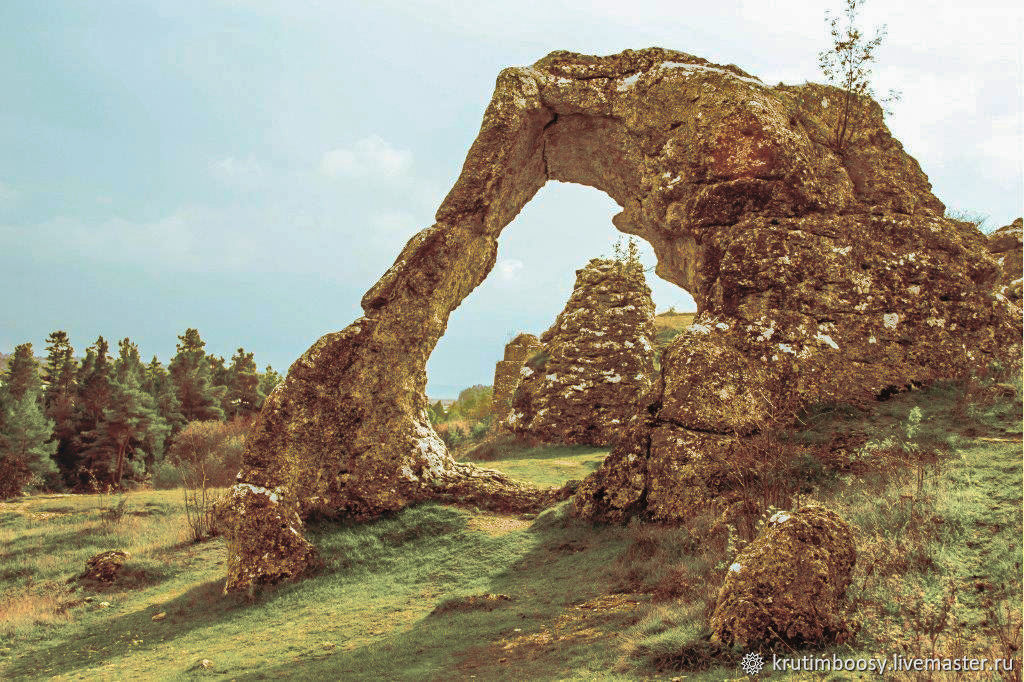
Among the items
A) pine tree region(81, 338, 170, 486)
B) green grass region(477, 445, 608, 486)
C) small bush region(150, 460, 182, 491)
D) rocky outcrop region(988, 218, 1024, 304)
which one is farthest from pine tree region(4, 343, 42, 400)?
rocky outcrop region(988, 218, 1024, 304)

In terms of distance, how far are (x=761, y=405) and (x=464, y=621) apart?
4713 millimetres

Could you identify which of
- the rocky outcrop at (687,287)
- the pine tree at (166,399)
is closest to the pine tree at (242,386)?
the pine tree at (166,399)

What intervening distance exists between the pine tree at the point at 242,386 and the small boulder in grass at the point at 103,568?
111 ft

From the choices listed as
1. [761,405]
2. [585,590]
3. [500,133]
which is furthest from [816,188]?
[585,590]

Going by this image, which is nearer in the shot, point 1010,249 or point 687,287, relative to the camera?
point 687,287

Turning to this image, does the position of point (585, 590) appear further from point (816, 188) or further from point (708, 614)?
point (816, 188)

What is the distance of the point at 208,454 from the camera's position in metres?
28.0

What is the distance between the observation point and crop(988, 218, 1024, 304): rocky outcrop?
12.7m

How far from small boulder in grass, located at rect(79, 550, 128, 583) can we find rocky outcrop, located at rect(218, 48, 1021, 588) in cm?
292

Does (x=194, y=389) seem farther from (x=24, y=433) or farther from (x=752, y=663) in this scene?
(x=752, y=663)

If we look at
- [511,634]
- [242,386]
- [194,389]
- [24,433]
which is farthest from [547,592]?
[242,386]

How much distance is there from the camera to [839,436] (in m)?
8.65

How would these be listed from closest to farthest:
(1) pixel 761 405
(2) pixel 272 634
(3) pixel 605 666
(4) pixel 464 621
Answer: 1. (3) pixel 605 666
2. (4) pixel 464 621
3. (2) pixel 272 634
4. (1) pixel 761 405

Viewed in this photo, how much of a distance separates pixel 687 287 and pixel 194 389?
3693cm
